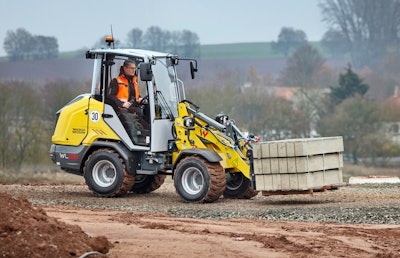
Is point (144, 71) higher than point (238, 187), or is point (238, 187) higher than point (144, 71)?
point (144, 71)

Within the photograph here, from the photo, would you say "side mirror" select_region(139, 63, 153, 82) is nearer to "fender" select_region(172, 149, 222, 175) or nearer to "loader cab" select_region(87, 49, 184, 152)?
"loader cab" select_region(87, 49, 184, 152)

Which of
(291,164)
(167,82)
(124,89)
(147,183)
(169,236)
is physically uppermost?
(167,82)

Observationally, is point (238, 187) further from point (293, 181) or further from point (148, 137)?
Answer: point (148, 137)

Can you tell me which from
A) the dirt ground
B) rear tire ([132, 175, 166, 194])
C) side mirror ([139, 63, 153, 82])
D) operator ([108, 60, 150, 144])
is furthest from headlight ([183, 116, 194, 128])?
the dirt ground

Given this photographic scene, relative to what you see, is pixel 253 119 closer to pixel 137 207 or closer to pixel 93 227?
pixel 137 207

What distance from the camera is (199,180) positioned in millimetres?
21453

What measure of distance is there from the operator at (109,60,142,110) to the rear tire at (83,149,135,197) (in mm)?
1015

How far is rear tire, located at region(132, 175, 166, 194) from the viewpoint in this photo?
23453 mm

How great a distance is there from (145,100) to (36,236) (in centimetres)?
933

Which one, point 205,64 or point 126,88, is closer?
point 126,88

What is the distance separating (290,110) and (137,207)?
158 ft

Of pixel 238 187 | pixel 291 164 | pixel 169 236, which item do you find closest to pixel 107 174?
pixel 238 187

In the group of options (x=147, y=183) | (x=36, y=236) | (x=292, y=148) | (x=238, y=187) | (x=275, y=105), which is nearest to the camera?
(x=36, y=236)

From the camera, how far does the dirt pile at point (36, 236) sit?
494 inches
